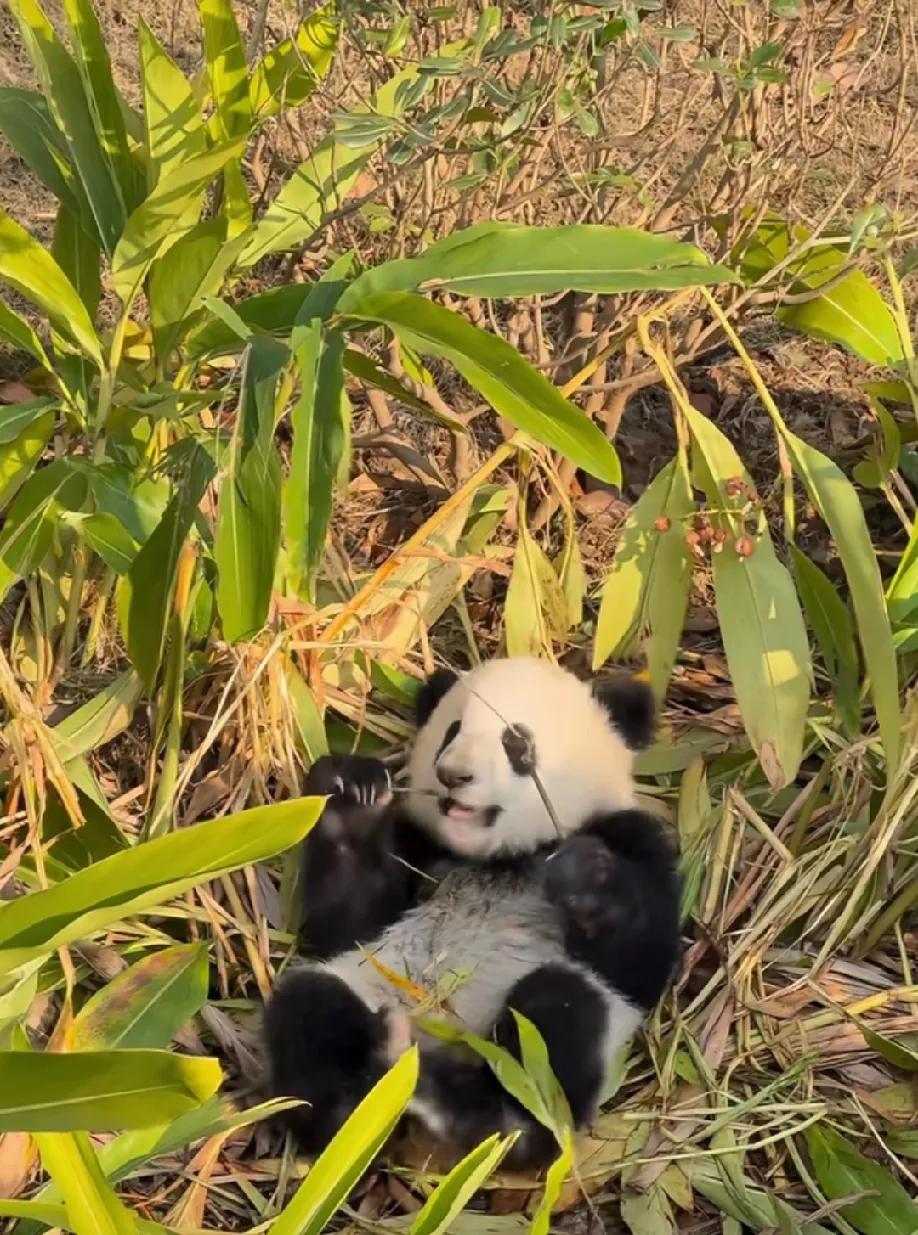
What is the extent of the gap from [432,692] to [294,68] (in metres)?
1.12

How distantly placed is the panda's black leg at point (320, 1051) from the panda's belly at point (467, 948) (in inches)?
3.8

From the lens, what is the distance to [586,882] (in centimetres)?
188

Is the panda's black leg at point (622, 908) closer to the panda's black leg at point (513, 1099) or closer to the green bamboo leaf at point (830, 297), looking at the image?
the panda's black leg at point (513, 1099)

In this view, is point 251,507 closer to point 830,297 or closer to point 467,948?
point 467,948

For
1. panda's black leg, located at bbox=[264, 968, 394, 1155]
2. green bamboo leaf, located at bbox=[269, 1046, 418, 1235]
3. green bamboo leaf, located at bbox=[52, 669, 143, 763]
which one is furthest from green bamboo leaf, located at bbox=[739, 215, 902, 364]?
green bamboo leaf, located at bbox=[269, 1046, 418, 1235]

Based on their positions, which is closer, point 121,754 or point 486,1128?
point 486,1128

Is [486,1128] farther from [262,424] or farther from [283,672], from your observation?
[262,424]

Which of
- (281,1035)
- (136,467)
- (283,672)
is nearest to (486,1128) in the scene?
(281,1035)

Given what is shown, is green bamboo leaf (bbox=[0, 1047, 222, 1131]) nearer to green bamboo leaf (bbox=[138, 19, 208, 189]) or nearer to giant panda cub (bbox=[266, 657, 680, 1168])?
giant panda cub (bbox=[266, 657, 680, 1168])

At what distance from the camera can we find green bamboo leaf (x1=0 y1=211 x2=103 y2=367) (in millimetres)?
1972

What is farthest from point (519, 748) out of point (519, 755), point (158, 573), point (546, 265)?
point (546, 265)

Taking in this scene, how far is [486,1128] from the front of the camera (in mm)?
1799

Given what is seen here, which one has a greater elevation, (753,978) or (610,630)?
(610,630)

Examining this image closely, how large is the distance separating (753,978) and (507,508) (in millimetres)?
1070
